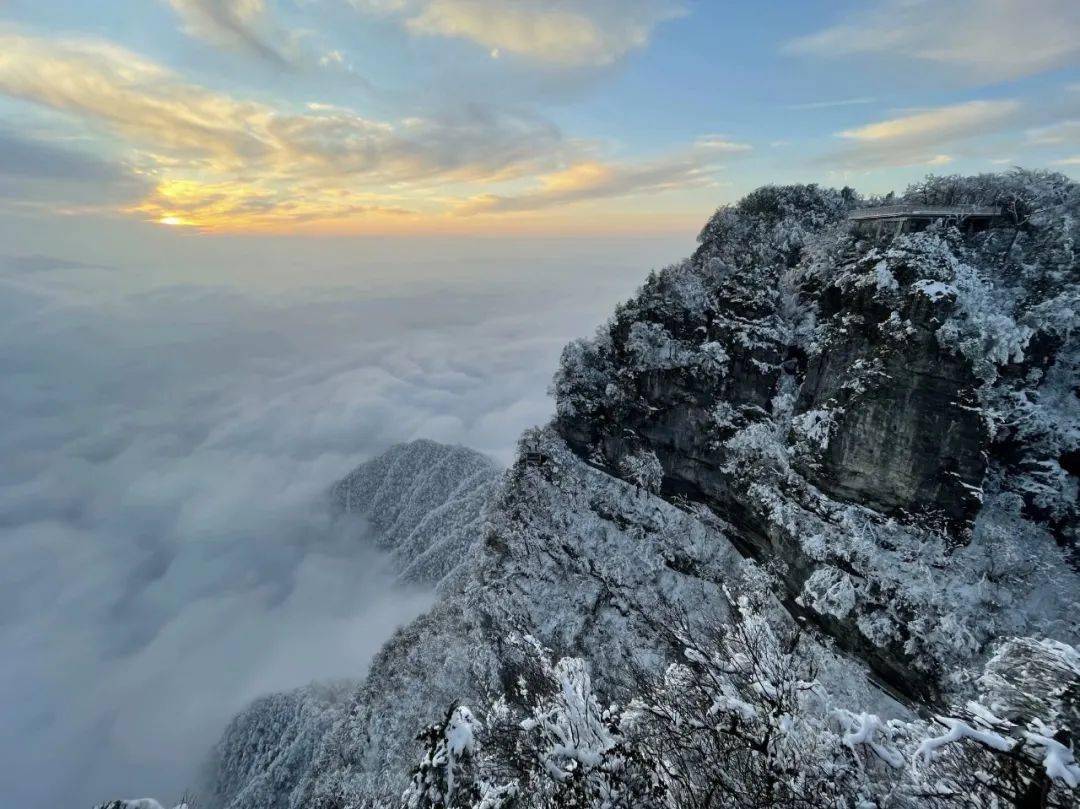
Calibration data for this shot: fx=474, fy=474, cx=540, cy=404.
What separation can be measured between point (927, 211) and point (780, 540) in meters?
21.0

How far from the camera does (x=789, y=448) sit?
29.9 meters

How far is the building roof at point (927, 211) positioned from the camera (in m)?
26.6

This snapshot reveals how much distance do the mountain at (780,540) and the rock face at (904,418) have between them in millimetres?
138

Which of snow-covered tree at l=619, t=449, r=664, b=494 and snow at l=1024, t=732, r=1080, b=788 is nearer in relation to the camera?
snow at l=1024, t=732, r=1080, b=788

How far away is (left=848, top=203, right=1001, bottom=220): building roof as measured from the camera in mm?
26609

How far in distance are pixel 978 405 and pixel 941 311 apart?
202 inches

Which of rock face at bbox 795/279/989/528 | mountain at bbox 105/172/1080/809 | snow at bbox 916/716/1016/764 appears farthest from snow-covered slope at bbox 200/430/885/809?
snow at bbox 916/716/1016/764

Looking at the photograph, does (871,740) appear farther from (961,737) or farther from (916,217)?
(916,217)

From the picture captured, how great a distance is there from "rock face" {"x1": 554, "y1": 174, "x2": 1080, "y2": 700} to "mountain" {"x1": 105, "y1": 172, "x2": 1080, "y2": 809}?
0.45 ft

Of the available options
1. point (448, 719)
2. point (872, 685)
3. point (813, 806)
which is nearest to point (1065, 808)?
point (813, 806)

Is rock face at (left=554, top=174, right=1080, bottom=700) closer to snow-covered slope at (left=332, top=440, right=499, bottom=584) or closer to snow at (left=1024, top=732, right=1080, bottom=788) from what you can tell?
snow at (left=1024, top=732, right=1080, bottom=788)

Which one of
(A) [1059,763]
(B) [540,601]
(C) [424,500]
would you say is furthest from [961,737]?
(C) [424,500]

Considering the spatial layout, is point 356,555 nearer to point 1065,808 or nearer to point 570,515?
point 570,515

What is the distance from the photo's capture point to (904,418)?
25.6 m
